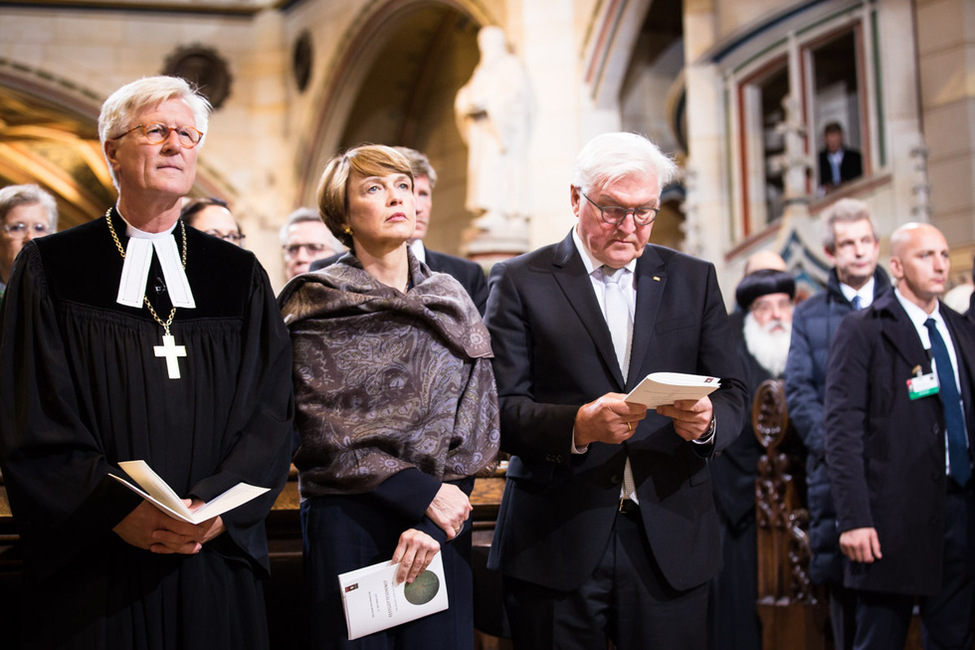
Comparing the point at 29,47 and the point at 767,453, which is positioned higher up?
the point at 29,47

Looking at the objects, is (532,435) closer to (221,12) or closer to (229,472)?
(229,472)

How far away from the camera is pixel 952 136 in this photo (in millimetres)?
7055

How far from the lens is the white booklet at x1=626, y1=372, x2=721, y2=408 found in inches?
74.8

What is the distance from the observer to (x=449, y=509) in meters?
2.13

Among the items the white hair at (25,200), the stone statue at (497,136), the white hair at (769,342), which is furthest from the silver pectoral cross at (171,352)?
the stone statue at (497,136)

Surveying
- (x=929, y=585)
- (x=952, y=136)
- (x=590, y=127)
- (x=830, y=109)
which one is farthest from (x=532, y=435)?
(x=830, y=109)

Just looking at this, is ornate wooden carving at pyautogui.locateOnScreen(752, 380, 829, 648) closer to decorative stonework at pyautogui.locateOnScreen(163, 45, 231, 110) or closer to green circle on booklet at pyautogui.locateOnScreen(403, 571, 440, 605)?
green circle on booklet at pyautogui.locateOnScreen(403, 571, 440, 605)

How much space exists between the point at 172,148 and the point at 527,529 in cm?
108

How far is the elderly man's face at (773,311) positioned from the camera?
4449 mm

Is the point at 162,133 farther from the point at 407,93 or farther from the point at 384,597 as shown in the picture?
the point at 407,93

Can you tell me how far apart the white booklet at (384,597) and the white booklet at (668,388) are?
1.84 feet

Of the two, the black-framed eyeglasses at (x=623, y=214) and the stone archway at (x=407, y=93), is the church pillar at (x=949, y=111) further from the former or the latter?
the stone archway at (x=407, y=93)

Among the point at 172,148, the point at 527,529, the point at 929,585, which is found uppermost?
the point at 172,148

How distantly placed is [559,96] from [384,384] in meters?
6.71
